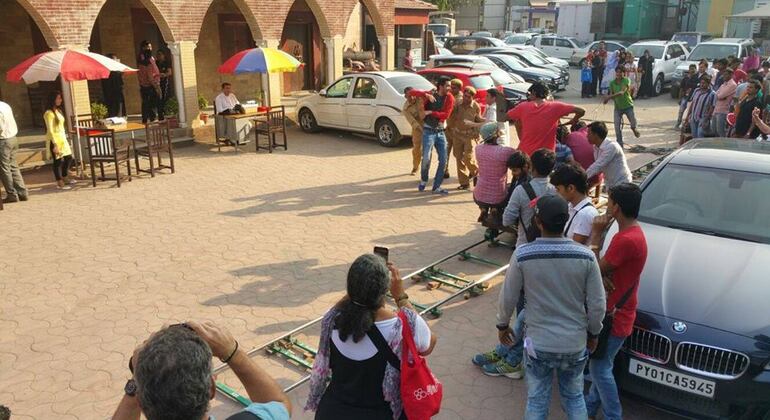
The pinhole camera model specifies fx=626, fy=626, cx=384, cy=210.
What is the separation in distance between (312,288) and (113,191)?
545 centimetres

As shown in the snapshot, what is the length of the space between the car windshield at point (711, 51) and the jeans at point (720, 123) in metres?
11.8

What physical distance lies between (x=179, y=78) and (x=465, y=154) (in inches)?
283

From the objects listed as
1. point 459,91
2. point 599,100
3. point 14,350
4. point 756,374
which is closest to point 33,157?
point 14,350

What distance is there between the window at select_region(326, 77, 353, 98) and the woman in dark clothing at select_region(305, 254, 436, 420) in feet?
38.9

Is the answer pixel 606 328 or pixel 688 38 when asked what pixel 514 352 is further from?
pixel 688 38

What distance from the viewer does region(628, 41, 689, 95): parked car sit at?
74.6 ft

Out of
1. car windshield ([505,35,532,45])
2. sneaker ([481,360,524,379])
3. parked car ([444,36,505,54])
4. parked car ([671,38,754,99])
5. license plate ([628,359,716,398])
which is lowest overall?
sneaker ([481,360,524,379])

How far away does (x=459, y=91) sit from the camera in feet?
33.5

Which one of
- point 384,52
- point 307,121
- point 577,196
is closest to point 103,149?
point 307,121

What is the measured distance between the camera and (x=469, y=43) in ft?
96.7

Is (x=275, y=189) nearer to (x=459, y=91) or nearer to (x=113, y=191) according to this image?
(x=113, y=191)

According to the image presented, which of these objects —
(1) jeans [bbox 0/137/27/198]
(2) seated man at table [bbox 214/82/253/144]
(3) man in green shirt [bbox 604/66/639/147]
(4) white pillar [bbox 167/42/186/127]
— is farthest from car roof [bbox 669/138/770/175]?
(4) white pillar [bbox 167/42/186/127]

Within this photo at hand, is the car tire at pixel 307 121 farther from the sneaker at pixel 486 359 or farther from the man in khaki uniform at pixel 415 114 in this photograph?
the sneaker at pixel 486 359

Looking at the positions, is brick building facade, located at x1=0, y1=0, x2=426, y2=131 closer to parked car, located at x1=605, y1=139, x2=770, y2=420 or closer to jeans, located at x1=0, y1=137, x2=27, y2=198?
jeans, located at x1=0, y1=137, x2=27, y2=198
